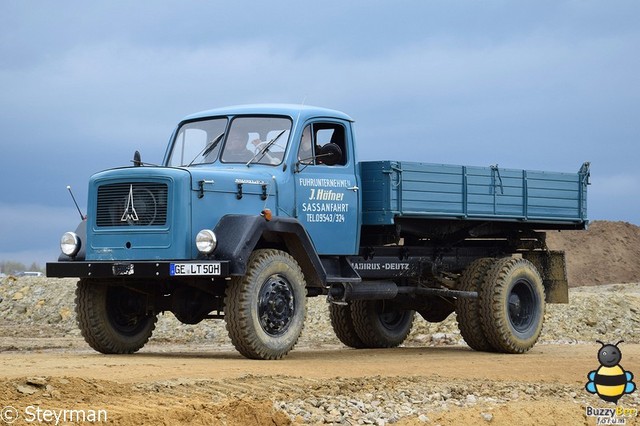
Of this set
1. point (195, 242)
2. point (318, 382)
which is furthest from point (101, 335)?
point (318, 382)

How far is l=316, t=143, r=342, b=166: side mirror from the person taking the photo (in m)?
16.1

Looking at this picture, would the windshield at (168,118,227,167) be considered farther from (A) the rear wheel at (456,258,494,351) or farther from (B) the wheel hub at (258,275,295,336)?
(A) the rear wheel at (456,258,494,351)

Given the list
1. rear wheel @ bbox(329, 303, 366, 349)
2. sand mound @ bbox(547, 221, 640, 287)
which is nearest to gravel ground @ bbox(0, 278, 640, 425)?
rear wheel @ bbox(329, 303, 366, 349)

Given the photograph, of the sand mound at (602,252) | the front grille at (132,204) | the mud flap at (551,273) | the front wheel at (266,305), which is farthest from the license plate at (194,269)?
the sand mound at (602,252)

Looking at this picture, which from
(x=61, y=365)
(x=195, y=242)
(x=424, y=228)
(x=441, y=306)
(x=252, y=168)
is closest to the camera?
(x=61, y=365)

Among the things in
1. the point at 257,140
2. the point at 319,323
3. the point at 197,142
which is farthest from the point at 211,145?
the point at 319,323

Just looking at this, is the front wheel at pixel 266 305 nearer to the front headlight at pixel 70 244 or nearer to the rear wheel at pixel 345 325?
the front headlight at pixel 70 244

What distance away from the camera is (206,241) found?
14.2 metres

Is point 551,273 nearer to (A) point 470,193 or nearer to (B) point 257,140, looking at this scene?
(A) point 470,193

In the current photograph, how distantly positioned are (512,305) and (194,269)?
6.70 meters

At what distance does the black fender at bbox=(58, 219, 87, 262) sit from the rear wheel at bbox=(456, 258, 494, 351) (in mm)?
6198

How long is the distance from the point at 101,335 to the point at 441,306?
20.3 feet

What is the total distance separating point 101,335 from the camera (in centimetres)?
1567

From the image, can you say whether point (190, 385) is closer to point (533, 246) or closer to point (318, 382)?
point (318, 382)
